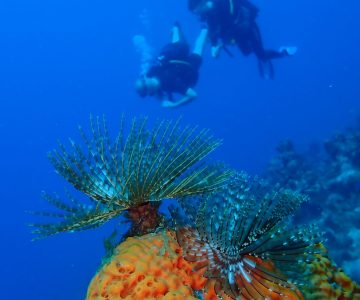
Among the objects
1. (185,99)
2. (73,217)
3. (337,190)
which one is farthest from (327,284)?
(337,190)

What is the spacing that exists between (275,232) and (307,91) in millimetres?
105082

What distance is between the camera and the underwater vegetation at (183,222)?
2834mm

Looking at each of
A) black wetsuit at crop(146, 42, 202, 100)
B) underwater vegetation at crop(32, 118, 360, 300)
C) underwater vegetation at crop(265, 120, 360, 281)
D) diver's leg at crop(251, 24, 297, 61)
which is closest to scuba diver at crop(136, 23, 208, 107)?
black wetsuit at crop(146, 42, 202, 100)

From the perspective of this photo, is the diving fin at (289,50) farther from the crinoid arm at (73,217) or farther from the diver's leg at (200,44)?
the crinoid arm at (73,217)

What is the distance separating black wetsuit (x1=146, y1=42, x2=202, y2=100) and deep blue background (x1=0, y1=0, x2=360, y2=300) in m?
52.2

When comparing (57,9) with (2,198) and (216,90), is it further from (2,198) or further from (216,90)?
(2,198)

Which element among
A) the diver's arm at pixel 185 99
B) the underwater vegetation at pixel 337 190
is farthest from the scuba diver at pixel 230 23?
the underwater vegetation at pixel 337 190

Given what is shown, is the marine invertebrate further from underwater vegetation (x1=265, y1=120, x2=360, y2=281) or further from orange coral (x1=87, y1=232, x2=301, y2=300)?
underwater vegetation (x1=265, y1=120, x2=360, y2=281)

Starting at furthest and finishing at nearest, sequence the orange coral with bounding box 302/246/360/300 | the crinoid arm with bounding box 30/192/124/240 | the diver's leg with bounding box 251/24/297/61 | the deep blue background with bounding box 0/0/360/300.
A: the deep blue background with bounding box 0/0/360/300 < the diver's leg with bounding box 251/24/297/61 < the orange coral with bounding box 302/246/360/300 < the crinoid arm with bounding box 30/192/124/240

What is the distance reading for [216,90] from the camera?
14138 cm

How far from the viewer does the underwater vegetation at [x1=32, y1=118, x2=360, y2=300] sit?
2834mm

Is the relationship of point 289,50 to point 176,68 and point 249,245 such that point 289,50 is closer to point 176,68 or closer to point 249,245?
point 176,68

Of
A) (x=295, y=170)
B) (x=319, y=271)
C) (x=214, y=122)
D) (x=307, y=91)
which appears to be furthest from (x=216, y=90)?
(x=319, y=271)

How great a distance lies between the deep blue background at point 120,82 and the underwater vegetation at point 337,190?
157ft
